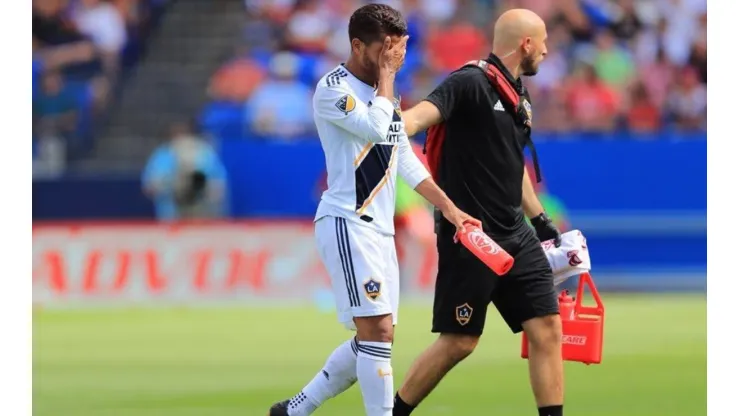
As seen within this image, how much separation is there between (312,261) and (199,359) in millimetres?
6150

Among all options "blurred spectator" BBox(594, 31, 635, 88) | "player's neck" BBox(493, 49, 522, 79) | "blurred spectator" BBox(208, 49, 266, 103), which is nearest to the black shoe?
"player's neck" BBox(493, 49, 522, 79)

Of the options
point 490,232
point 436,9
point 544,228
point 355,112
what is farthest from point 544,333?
point 436,9

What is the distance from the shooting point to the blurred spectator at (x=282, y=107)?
2289cm

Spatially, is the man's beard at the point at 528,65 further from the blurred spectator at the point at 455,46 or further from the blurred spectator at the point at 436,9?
the blurred spectator at the point at 436,9

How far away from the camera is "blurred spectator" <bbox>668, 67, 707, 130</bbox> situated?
23.6m

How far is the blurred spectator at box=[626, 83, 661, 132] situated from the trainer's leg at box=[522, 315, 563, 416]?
14370 millimetres

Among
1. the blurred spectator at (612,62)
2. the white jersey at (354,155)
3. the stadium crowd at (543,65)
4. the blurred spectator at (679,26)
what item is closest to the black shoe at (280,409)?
the white jersey at (354,155)

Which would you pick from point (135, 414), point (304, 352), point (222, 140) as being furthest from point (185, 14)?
point (135, 414)

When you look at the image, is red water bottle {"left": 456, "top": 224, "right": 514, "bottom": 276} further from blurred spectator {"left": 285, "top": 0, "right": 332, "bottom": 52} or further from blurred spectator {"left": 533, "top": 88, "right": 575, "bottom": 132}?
blurred spectator {"left": 285, "top": 0, "right": 332, "bottom": 52}

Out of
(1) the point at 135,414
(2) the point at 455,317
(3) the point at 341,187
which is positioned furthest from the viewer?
(1) the point at 135,414

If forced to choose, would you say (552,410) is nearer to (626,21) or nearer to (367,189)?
(367,189)

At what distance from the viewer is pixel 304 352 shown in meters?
15.1

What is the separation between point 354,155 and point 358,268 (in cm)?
64

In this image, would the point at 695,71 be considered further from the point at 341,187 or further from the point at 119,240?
the point at 341,187
